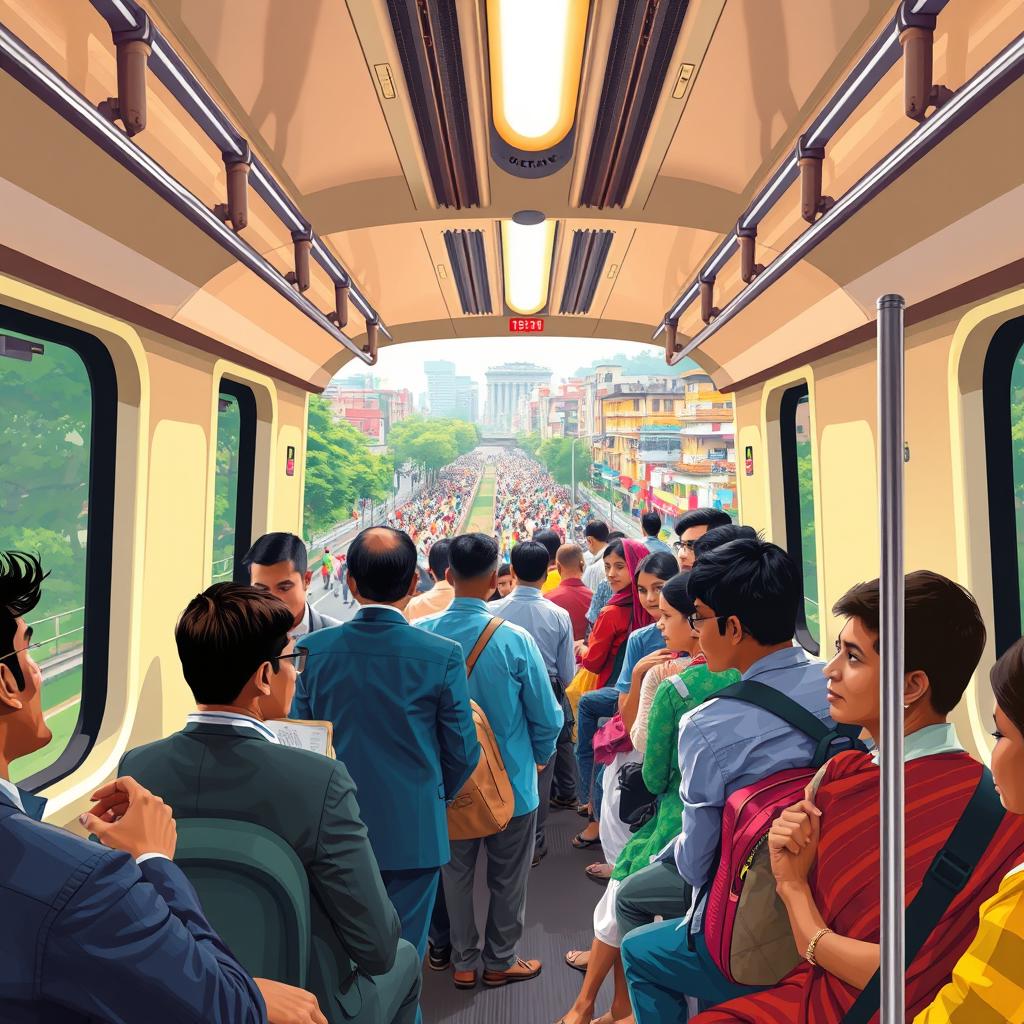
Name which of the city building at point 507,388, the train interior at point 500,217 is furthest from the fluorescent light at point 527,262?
the city building at point 507,388

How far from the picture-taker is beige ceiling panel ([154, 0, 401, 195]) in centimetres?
233

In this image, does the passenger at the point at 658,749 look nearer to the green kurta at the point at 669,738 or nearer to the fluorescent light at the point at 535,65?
the green kurta at the point at 669,738

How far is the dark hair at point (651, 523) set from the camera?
5367 millimetres

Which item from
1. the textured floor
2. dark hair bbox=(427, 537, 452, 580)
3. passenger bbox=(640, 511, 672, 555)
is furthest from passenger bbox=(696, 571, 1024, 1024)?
passenger bbox=(640, 511, 672, 555)

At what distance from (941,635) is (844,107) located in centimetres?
172

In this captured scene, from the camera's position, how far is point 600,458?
33250mm

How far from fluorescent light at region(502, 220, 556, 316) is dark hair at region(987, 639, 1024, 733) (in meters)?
3.29

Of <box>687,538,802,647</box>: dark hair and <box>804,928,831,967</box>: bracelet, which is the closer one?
<box>804,928,831,967</box>: bracelet

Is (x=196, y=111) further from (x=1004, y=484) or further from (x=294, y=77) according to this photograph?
(x=1004, y=484)

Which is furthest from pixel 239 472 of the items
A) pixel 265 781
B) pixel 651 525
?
pixel 265 781

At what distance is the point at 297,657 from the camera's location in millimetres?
2133

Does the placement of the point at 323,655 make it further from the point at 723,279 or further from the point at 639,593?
the point at 723,279

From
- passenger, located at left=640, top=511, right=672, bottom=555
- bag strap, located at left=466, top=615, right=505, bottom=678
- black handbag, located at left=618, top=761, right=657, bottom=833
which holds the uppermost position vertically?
passenger, located at left=640, top=511, right=672, bottom=555

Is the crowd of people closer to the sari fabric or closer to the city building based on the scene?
the sari fabric
